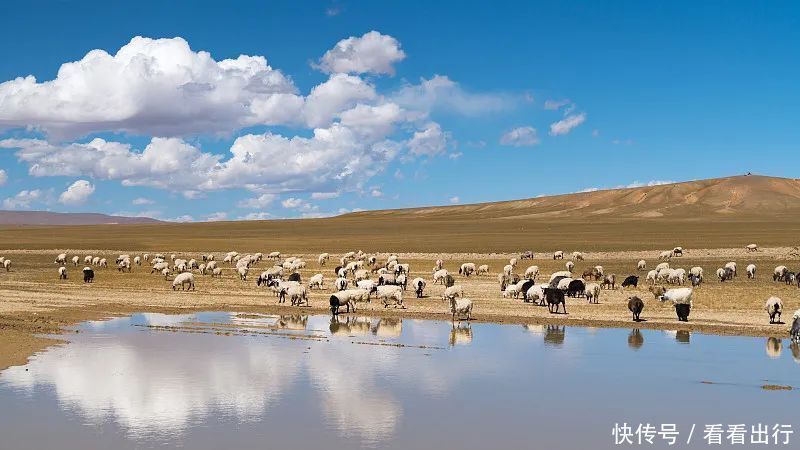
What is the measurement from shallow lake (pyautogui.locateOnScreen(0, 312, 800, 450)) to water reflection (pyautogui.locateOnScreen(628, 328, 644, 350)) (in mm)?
73

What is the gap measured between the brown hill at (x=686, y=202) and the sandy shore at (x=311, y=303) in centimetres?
10613

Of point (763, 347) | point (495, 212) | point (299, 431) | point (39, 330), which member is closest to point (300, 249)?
point (39, 330)

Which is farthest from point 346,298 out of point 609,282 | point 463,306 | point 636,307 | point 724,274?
point 724,274

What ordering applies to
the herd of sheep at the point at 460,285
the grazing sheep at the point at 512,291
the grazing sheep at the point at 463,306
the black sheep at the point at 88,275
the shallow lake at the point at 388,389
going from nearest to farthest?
the shallow lake at the point at 388,389, the grazing sheep at the point at 463,306, the herd of sheep at the point at 460,285, the grazing sheep at the point at 512,291, the black sheep at the point at 88,275

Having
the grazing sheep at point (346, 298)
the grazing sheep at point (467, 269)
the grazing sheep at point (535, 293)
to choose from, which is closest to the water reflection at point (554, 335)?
the grazing sheep at point (535, 293)

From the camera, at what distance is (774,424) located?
53.7 ft

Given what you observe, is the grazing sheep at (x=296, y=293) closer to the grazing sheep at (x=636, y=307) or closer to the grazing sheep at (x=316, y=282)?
the grazing sheep at (x=316, y=282)

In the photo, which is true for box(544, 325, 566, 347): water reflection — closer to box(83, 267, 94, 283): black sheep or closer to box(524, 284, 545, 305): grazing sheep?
box(524, 284, 545, 305): grazing sheep

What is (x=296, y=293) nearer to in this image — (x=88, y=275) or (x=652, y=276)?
(x=88, y=275)

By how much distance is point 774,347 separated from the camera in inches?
1017

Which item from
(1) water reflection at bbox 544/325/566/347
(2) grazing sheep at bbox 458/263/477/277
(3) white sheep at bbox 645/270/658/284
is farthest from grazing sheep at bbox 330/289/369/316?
(3) white sheep at bbox 645/270/658/284

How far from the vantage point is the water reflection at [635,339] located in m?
26.3

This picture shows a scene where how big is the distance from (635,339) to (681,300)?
833cm

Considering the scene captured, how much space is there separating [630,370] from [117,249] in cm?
8292
